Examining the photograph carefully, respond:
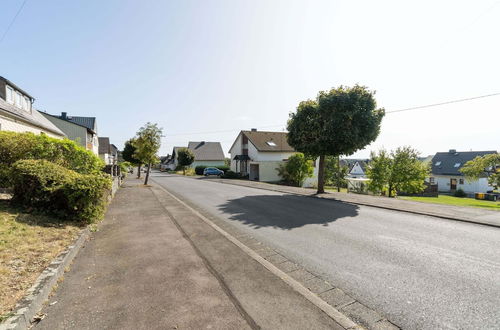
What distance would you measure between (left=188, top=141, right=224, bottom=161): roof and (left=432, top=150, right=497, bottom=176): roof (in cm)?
4842

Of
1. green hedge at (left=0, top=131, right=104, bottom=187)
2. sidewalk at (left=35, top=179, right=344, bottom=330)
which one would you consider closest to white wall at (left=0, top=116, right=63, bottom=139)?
green hedge at (left=0, top=131, right=104, bottom=187)

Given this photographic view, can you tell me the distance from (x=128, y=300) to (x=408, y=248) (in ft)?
19.7

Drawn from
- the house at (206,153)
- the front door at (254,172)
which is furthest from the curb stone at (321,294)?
the house at (206,153)

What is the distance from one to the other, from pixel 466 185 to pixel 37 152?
61.1m

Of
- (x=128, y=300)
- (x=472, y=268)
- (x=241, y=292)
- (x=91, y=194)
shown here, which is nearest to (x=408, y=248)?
(x=472, y=268)

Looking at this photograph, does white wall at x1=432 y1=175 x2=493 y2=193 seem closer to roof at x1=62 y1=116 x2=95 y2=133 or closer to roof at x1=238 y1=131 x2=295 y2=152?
roof at x1=238 y1=131 x2=295 y2=152

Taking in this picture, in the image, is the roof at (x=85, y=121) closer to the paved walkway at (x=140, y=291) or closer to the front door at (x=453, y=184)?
the paved walkway at (x=140, y=291)

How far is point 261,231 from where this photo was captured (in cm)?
737

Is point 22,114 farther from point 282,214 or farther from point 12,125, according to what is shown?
point 282,214

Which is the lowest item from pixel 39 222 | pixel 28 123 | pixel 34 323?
pixel 34 323

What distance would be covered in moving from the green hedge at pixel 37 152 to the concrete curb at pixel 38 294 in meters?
5.23

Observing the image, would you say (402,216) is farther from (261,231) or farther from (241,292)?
(241,292)

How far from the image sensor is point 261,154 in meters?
35.8

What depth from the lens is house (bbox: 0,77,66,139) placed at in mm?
13688
